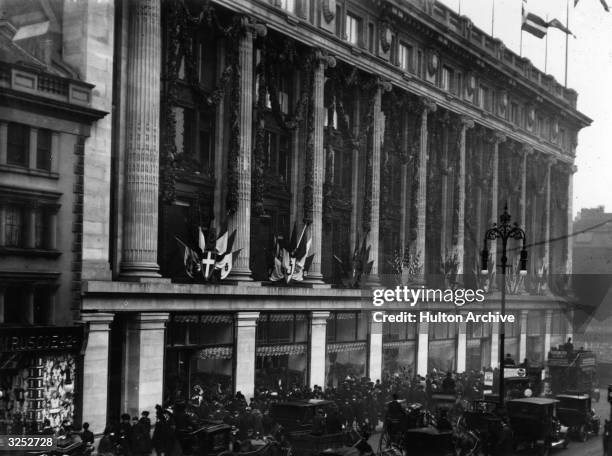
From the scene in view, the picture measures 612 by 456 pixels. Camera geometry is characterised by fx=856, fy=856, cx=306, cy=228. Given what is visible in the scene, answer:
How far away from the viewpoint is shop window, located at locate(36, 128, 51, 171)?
28.6m

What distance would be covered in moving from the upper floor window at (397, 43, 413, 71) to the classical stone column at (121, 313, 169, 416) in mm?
26912

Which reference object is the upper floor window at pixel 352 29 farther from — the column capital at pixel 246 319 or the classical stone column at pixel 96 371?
the classical stone column at pixel 96 371

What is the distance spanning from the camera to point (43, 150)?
28781 millimetres

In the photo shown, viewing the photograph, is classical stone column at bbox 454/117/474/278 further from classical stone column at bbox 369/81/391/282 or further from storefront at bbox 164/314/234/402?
storefront at bbox 164/314/234/402

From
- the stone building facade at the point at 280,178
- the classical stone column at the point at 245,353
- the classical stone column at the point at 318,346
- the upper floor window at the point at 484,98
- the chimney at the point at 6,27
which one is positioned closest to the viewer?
the chimney at the point at 6,27

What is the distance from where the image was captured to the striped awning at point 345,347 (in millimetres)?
45625

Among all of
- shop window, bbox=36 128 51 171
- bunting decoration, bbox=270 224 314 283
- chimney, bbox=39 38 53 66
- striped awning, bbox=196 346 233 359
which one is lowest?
striped awning, bbox=196 346 233 359

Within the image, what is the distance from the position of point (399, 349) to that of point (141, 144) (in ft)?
82.9

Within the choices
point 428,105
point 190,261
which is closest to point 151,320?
point 190,261

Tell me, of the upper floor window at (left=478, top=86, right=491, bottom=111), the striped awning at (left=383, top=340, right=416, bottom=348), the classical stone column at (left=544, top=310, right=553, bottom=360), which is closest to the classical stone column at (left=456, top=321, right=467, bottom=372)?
Result: the striped awning at (left=383, top=340, right=416, bottom=348)

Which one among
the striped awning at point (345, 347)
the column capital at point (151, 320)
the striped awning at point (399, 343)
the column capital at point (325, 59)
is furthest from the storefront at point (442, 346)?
the column capital at point (151, 320)

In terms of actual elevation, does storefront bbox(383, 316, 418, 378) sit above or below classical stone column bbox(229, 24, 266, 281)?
below

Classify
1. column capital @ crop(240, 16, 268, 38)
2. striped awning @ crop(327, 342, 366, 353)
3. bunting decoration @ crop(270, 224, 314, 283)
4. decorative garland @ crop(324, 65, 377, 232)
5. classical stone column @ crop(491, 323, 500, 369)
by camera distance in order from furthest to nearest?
classical stone column @ crop(491, 323, 500, 369), decorative garland @ crop(324, 65, 377, 232), striped awning @ crop(327, 342, 366, 353), bunting decoration @ crop(270, 224, 314, 283), column capital @ crop(240, 16, 268, 38)

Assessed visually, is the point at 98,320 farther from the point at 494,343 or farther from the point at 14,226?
the point at 494,343
